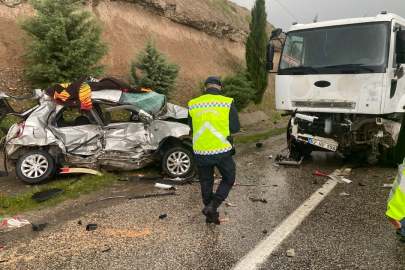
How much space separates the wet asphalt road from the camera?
3.38m

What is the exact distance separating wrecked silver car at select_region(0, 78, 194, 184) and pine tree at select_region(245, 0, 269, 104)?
17011 mm

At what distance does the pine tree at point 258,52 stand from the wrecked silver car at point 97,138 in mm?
17011

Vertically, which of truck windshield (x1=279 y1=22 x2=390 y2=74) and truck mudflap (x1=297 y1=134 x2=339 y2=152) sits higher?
truck windshield (x1=279 y1=22 x2=390 y2=74)

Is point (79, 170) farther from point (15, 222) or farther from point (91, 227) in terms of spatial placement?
point (91, 227)

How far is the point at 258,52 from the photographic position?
23312 millimetres

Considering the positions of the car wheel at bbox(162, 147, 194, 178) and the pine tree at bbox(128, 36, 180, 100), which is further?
the pine tree at bbox(128, 36, 180, 100)

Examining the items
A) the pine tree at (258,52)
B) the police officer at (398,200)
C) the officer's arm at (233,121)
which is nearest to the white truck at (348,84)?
the officer's arm at (233,121)

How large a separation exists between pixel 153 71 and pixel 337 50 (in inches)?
320

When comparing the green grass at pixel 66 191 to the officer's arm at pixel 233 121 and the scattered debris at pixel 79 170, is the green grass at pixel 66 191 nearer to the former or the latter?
the scattered debris at pixel 79 170

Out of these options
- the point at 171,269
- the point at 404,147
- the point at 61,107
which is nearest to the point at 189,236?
the point at 171,269

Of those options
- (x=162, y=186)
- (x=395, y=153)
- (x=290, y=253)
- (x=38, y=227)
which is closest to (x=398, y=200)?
(x=290, y=253)

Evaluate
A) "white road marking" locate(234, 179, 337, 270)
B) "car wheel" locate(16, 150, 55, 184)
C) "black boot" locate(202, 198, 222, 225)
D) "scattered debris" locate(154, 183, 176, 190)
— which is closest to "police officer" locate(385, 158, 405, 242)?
"white road marking" locate(234, 179, 337, 270)

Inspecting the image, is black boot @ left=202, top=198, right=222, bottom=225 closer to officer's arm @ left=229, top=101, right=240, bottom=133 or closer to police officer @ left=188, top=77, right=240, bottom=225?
police officer @ left=188, top=77, right=240, bottom=225

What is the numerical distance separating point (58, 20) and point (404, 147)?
10822mm
